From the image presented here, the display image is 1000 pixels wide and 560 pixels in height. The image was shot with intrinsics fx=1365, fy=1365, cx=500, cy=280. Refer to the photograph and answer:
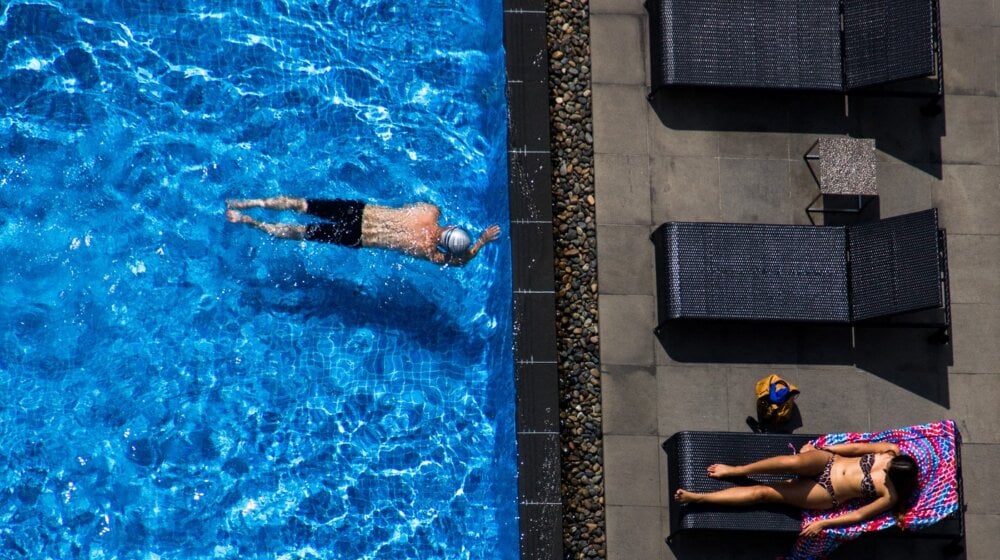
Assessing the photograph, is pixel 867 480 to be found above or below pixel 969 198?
below

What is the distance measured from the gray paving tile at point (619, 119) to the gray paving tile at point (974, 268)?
334 cm

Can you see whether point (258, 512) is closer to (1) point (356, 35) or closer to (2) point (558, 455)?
(2) point (558, 455)

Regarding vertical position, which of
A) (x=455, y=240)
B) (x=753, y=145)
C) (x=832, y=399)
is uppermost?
(x=753, y=145)

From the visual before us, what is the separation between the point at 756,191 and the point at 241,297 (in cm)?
526

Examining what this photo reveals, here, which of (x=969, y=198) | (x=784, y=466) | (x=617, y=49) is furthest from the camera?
(x=969, y=198)

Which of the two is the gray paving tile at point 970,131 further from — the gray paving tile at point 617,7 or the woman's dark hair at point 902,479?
the woman's dark hair at point 902,479

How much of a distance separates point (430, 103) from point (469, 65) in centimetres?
57

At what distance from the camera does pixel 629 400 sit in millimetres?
13289

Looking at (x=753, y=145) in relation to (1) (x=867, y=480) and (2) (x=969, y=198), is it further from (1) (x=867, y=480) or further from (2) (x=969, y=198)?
(1) (x=867, y=480)

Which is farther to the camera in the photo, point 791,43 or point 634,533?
point 791,43

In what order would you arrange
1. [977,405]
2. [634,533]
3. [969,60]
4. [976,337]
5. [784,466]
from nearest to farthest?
[784,466], [634,533], [977,405], [976,337], [969,60]

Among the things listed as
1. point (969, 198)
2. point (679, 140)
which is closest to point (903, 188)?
point (969, 198)

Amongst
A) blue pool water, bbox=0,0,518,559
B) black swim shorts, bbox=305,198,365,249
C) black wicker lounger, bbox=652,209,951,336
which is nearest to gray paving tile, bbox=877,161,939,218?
black wicker lounger, bbox=652,209,951,336

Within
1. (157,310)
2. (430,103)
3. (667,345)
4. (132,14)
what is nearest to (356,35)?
(430,103)
